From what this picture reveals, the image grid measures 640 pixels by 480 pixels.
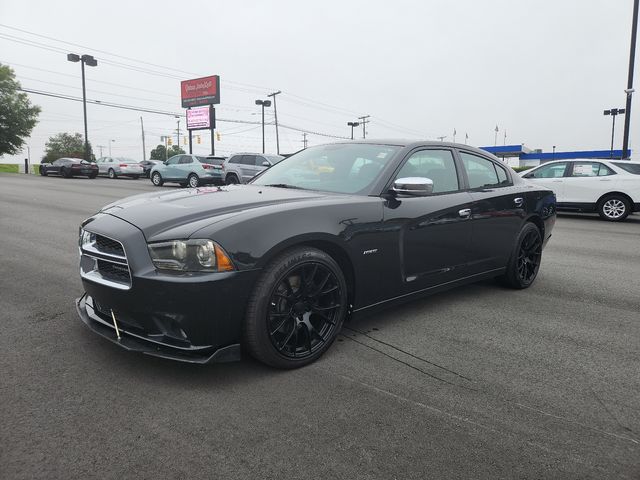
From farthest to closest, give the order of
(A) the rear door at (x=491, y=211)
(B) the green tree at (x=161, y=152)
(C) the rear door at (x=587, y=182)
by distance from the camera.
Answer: (B) the green tree at (x=161, y=152) → (C) the rear door at (x=587, y=182) → (A) the rear door at (x=491, y=211)

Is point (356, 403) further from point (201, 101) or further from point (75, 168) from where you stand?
point (201, 101)

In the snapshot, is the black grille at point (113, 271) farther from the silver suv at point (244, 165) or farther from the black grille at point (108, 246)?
the silver suv at point (244, 165)

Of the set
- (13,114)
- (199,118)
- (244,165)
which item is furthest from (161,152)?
(244,165)

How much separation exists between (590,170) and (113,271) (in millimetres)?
12605

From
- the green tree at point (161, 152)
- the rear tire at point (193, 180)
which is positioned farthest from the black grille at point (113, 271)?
the green tree at point (161, 152)

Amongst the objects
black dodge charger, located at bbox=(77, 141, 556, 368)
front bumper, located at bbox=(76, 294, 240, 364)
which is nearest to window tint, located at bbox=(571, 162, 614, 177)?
black dodge charger, located at bbox=(77, 141, 556, 368)

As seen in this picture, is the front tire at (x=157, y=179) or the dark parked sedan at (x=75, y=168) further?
the dark parked sedan at (x=75, y=168)

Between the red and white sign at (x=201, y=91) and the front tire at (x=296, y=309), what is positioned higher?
the red and white sign at (x=201, y=91)

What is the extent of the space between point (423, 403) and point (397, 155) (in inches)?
77.6

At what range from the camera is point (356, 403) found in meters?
2.58

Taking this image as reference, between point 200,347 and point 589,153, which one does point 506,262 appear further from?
point 589,153

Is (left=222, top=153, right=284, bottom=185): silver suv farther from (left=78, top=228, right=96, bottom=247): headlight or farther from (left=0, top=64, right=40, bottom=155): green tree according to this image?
(left=0, top=64, right=40, bottom=155): green tree

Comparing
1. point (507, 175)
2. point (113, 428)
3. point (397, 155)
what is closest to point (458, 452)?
point (113, 428)

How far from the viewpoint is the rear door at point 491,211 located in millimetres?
4316
